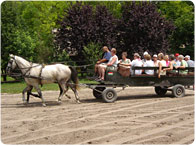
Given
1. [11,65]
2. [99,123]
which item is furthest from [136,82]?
[11,65]

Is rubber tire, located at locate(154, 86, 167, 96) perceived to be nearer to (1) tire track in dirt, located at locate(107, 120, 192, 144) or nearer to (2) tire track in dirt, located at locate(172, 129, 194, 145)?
(1) tire track in dirt, located at locate(107, 120, 192, 144)

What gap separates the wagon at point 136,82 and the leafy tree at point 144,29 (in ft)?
46.4

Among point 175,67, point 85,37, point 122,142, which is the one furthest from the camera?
point 85,37

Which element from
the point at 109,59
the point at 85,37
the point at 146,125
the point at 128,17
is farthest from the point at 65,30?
the point at 146,125

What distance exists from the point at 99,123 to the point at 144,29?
66.9 feet

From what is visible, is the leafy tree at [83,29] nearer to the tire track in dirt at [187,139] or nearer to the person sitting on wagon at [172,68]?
the person sitting on wagon at [172,68]

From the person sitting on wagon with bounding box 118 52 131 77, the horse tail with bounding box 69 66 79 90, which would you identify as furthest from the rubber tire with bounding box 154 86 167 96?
the horse tail with bounding box 69 66 79 90

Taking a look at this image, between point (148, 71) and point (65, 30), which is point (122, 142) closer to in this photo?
point (148, 71)

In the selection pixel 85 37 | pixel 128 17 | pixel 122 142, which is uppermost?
pixel 128 17

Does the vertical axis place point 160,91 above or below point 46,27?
below

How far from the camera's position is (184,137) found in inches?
236

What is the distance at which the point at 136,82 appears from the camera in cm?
1148

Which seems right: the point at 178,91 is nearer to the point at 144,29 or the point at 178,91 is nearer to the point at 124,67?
the point at 124,67

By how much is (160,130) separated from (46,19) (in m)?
29.0
